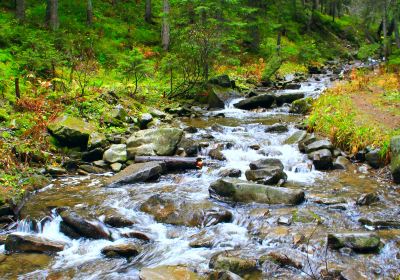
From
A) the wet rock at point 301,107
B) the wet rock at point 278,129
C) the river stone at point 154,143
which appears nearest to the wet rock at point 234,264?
the river stone at point 154,143

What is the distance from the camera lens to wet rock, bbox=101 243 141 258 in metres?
5.92

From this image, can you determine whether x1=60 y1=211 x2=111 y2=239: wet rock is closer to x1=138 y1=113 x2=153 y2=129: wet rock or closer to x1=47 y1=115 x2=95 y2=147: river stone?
x1=47 y1=115 x2=95 y2=147: river stone

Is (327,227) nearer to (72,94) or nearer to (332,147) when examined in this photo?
(332,147)

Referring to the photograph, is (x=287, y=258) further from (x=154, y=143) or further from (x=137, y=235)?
(x=154, y=143)

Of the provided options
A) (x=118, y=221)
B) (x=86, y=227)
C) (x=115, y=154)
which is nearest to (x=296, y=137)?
(x=115, y=154)

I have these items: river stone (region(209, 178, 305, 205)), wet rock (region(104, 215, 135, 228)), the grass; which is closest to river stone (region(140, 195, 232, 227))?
river stone (region(209, 178, 305, 205))

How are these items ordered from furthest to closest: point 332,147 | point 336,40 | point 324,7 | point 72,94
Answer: point 324,7
point 336,40
point 72,94
point 332,147

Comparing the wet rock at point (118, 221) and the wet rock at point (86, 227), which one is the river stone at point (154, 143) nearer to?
the wet rock at point (118, 221)

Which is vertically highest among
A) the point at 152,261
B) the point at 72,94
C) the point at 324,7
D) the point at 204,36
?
the point at 324,7

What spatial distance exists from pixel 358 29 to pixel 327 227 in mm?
52726

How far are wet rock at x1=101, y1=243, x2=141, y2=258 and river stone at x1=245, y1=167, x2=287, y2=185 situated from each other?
3.67 metres

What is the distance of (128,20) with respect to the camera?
2759cm

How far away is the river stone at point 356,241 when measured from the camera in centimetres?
577

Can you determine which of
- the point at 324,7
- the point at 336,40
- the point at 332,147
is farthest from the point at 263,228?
the point at 324,7
